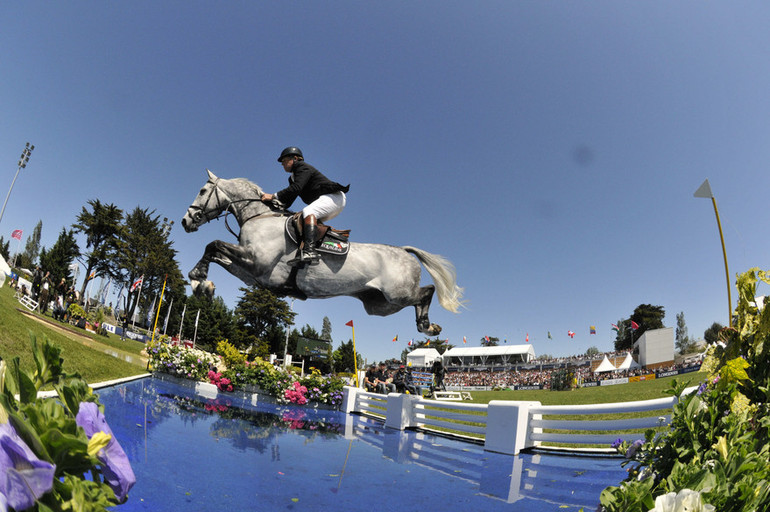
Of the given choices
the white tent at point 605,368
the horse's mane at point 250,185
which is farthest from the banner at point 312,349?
the horse's mane at point 250,185

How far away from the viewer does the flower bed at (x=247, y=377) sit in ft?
38.1

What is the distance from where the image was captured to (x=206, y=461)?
10.9 ft

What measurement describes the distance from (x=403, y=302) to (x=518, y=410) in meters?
3.47

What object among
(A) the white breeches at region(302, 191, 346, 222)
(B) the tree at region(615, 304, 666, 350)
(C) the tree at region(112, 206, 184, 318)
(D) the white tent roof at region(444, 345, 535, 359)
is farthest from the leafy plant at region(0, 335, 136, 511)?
(B) the tree at region(615, 304, 666, 350)

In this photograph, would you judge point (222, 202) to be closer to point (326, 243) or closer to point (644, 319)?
point (326, 243)

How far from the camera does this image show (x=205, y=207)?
3.46 m

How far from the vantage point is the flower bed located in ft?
38.1

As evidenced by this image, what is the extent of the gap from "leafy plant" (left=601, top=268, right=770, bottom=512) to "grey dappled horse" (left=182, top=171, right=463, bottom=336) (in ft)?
7.07

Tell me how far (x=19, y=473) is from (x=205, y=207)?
3.38 meters

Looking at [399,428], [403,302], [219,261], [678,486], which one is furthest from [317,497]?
[399,428]

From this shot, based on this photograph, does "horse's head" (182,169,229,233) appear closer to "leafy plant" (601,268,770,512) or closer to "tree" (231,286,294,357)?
"leafy plant" (601,268,770,512)

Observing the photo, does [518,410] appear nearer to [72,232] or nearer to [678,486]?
[678,486]

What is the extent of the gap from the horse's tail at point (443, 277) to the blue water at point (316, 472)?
1.64 metres

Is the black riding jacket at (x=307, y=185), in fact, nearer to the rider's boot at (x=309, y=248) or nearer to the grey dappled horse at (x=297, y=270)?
the grey dappled horse at (x=297, y=270)
